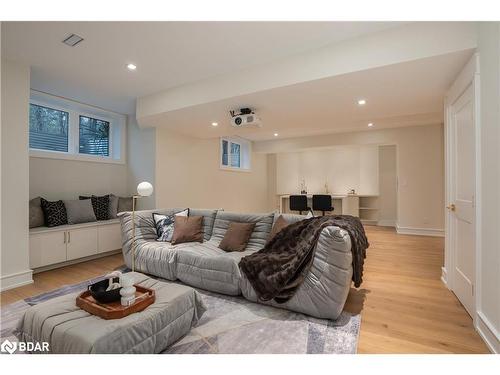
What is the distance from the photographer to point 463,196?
2262 mm

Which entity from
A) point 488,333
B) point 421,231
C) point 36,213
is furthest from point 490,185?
point 36,213

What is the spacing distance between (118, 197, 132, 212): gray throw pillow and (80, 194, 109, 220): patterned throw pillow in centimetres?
20

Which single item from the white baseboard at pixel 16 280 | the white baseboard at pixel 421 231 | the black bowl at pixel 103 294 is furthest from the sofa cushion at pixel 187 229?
the white baseboard at pixel 421 231

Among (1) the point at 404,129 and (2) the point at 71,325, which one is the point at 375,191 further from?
(2) the point at 71,325

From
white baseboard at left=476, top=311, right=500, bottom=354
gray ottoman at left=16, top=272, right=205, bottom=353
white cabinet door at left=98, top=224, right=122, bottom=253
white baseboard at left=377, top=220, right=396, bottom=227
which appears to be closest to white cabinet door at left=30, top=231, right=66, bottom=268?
white cabinet door at left=98, top=224, right=122, bottom=253

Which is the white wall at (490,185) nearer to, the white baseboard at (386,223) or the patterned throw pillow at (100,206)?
the patterned throw pillow at (100,206)

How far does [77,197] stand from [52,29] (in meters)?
2.58

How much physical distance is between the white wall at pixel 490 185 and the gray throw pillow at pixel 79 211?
4.64 m

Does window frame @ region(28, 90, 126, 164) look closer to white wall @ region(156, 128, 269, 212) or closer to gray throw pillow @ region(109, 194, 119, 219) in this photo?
gray throw pillow @ region(109, 194, 119, 219)

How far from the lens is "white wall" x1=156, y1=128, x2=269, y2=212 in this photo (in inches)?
178

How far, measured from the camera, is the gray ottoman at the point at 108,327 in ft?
4.16

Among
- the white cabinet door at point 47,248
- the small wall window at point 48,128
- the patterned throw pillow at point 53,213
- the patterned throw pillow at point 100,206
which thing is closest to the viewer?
the white cabinet door at point 47,248
